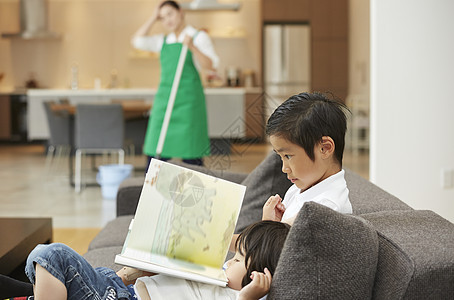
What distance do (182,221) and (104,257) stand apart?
80cm

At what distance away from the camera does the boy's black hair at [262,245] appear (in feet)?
4.01

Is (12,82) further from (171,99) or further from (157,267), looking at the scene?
(157,267)

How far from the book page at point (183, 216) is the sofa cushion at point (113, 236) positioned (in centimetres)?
103

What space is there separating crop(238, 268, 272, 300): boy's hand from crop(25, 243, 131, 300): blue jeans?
1.21 feet

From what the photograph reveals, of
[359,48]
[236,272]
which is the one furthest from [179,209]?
[359,48]

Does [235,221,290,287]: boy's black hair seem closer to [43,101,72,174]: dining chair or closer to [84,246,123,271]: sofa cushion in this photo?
[84,246,123,271]: sofa cushion

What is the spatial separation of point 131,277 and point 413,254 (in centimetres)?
68

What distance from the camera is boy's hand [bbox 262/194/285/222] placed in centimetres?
151

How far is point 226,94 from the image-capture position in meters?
8.82

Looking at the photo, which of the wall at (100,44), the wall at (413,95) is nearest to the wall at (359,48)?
the wall at (100,44)

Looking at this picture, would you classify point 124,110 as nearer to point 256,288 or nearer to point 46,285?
point 46,285

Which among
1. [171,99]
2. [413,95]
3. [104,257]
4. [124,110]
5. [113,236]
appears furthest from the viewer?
[124,110]

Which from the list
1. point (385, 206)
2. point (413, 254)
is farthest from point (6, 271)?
point (413, 254)

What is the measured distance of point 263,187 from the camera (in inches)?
83.8
